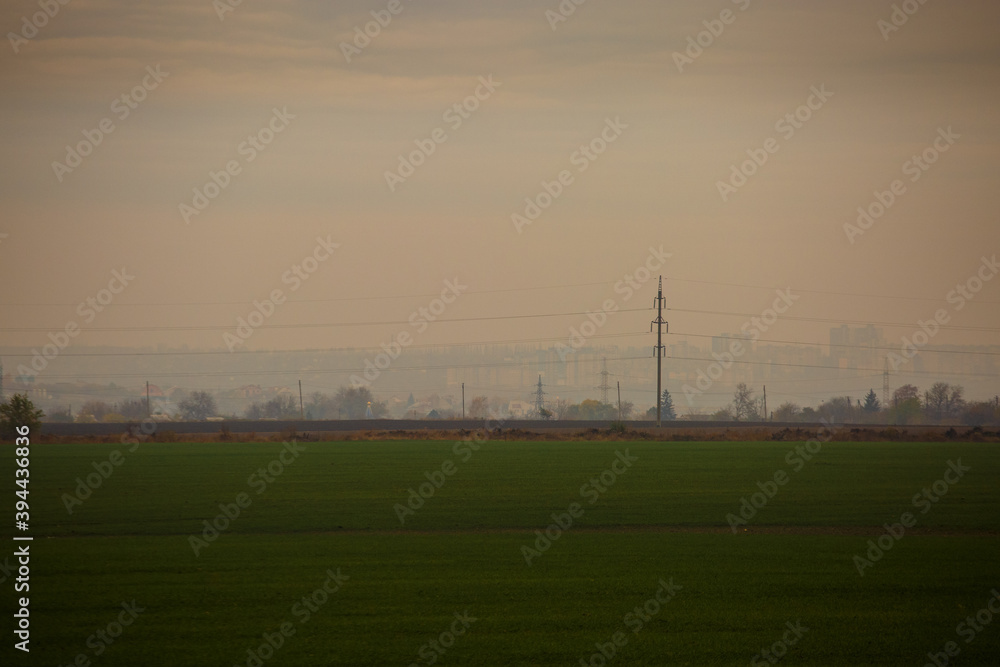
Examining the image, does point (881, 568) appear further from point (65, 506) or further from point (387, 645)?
point (65, 506)

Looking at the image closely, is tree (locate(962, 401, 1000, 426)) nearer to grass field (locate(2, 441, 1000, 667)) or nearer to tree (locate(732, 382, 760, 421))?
tree (locate(732, 382, 760, 421))

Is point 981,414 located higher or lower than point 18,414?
higher

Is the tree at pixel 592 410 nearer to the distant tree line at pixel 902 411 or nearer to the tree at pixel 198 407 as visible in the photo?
the distant tree line at pixel 902 411

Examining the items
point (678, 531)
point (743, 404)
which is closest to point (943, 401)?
point (743, 404)

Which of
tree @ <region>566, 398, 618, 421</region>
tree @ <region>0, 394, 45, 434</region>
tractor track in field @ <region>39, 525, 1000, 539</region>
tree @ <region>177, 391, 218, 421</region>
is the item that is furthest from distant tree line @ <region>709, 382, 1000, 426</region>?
tractor track in field @ <region>39, 525, 1000, 539</region>

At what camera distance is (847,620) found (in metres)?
13.0

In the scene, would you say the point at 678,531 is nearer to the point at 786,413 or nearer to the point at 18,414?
the point at 18,414

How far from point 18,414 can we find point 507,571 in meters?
53.3

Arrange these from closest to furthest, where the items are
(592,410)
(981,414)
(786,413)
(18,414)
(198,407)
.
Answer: (18,414)
(981,414)
(786,413)
(592,410)
(198,407)

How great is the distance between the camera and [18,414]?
192 feet

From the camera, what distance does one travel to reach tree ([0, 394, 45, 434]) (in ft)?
189

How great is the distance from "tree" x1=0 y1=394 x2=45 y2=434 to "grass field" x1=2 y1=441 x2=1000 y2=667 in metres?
28.6

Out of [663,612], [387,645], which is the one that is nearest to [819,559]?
[663,612]

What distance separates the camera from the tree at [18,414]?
57.5 m
